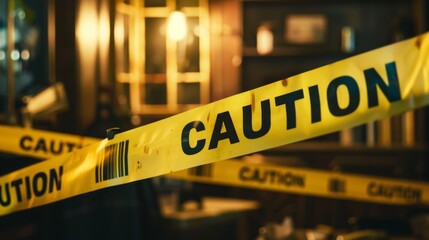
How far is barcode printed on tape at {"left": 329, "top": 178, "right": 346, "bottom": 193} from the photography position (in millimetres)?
6102

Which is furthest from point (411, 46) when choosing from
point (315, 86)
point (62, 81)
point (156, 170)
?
point (62, 81)

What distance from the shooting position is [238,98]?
10.3 ft

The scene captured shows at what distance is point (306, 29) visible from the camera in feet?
28.7

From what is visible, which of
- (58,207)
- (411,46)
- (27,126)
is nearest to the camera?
(411,46)

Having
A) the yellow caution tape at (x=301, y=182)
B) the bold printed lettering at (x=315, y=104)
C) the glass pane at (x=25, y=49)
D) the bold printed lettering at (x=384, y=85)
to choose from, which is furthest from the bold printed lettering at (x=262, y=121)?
the glass pane at (x=25, y=49)

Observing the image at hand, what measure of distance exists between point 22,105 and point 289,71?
12.3 feet

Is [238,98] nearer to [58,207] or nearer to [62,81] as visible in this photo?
[58,207]

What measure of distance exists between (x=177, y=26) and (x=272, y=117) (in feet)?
18.4

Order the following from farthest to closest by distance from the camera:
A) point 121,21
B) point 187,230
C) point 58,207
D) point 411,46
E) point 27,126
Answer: point 121,21 → point 187,230 → point 27,126 → point 58,207 → point 411,46

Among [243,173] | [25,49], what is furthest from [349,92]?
[25,49]

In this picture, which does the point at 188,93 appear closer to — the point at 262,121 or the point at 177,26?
the point at 177,26

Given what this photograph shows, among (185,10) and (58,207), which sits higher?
(185,10)

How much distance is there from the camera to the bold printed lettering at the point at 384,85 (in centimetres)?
290

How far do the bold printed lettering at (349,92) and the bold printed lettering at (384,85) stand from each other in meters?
0.04
